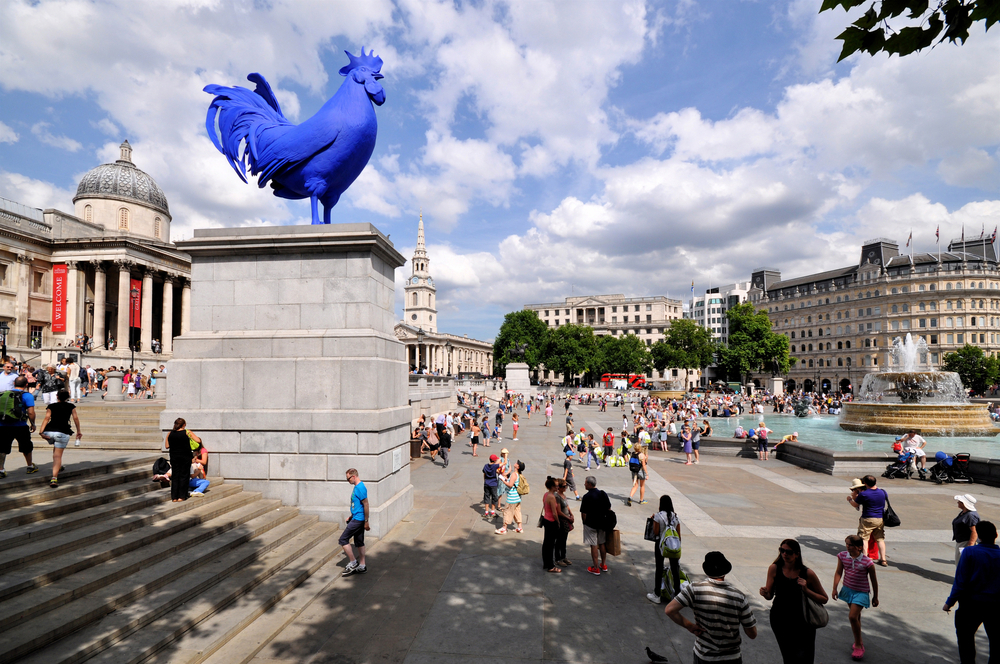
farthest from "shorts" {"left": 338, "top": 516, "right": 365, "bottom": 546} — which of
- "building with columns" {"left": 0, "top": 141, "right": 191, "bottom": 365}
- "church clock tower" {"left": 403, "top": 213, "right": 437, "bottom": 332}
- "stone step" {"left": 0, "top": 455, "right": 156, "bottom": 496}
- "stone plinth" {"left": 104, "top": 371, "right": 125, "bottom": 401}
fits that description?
"church clock tower" {"left": 403, "top": 213, "right": 437, "bottom": 332}

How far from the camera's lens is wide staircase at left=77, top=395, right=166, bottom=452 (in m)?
10.6

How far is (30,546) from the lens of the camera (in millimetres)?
5836

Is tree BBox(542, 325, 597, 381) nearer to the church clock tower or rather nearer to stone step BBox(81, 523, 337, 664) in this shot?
the church clock tower

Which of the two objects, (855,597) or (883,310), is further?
(883,310)

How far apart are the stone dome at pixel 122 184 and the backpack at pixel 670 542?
60.3 metres

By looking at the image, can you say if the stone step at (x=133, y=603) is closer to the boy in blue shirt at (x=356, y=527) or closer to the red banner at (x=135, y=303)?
the boy in blue shirt at (x=356, y=527)

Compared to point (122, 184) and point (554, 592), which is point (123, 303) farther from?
point (554, 592)

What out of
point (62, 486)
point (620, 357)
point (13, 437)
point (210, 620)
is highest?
point (620, 357)

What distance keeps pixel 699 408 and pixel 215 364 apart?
38089 millimetres

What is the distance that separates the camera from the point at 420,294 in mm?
126250

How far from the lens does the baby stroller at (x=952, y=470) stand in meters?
14.5

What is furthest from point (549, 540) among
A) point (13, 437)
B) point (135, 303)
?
point (135, 303)

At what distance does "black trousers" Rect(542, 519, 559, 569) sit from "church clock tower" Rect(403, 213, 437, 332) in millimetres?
116934

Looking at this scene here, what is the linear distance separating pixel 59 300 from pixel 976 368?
10122 centimetres
